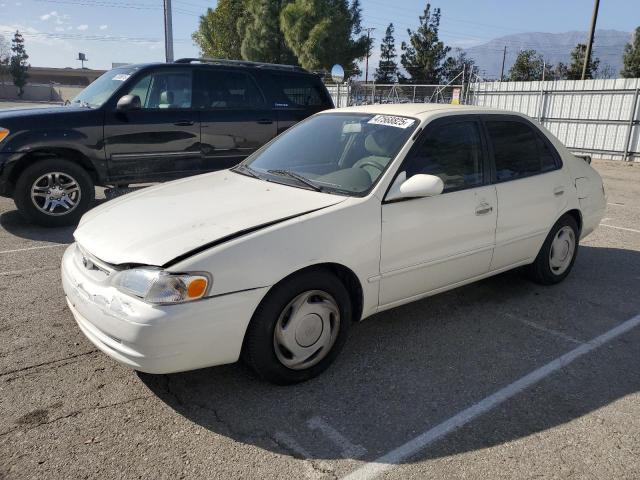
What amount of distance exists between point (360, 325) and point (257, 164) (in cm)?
146

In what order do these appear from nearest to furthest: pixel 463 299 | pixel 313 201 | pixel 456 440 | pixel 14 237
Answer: pixel 456 440
pixel 313 201
pixel 463 299
pixel 14 237

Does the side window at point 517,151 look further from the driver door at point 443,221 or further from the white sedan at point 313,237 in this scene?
the driver door at point 443,221

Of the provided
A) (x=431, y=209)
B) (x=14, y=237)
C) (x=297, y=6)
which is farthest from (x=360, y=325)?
(x=297, y=6)

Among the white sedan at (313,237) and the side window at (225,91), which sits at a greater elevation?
the side window at (225,91)

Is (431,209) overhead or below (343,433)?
overhead

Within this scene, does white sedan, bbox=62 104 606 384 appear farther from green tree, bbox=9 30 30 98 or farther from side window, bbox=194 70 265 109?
green tree, bbox=9 30 30 98

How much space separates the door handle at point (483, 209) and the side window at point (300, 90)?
4770 mm

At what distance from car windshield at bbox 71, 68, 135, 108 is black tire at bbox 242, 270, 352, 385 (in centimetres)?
488

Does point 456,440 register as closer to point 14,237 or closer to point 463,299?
point 463,299

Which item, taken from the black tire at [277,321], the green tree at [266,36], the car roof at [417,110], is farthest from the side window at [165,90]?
the green tree at [266,36]

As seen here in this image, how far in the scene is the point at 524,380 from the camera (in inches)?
128

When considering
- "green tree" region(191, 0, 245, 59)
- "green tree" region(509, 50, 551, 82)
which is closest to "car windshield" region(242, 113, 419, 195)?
"green tree" region(191, 0, 245, 59)

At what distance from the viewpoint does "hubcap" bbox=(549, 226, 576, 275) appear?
15.6 feet

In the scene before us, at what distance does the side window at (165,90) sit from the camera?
22.5 feet
